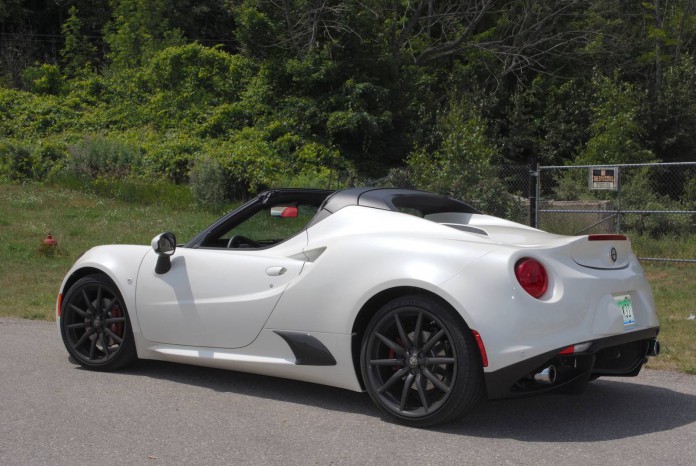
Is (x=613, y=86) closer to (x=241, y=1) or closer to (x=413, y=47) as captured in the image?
(x=413, y=47)

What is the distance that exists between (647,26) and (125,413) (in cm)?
3396

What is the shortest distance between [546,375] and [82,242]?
12.2 metres

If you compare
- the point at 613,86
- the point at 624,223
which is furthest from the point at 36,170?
the point at 613,86

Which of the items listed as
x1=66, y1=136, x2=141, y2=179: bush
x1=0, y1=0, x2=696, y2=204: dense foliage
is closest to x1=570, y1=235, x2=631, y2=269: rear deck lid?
x1=0, y1=0, x2=696, y2=204: dense foliage

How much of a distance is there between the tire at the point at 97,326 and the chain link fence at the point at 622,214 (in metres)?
8.79

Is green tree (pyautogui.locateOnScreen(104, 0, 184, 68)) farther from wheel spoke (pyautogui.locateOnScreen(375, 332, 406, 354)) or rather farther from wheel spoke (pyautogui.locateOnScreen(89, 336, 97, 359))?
wheel spoke (pyautogui.locateOnScreen(375, 332, 406, 354))

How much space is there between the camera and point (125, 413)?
205 inches

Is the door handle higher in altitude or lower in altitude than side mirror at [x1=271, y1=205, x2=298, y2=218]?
lower

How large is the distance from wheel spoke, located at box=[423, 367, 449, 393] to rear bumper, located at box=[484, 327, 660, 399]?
25cm

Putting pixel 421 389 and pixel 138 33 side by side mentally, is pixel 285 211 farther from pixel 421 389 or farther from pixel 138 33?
pixel 138 33

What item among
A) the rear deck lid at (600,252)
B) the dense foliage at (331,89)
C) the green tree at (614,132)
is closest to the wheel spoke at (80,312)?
the rear deck lid at (600,252)

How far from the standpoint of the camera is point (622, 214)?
1681 centimetres

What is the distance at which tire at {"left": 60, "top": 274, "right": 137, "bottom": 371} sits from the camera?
247 inches

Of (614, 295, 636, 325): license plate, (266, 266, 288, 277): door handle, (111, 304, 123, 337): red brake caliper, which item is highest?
(266, 266, 288, 277): door handle
